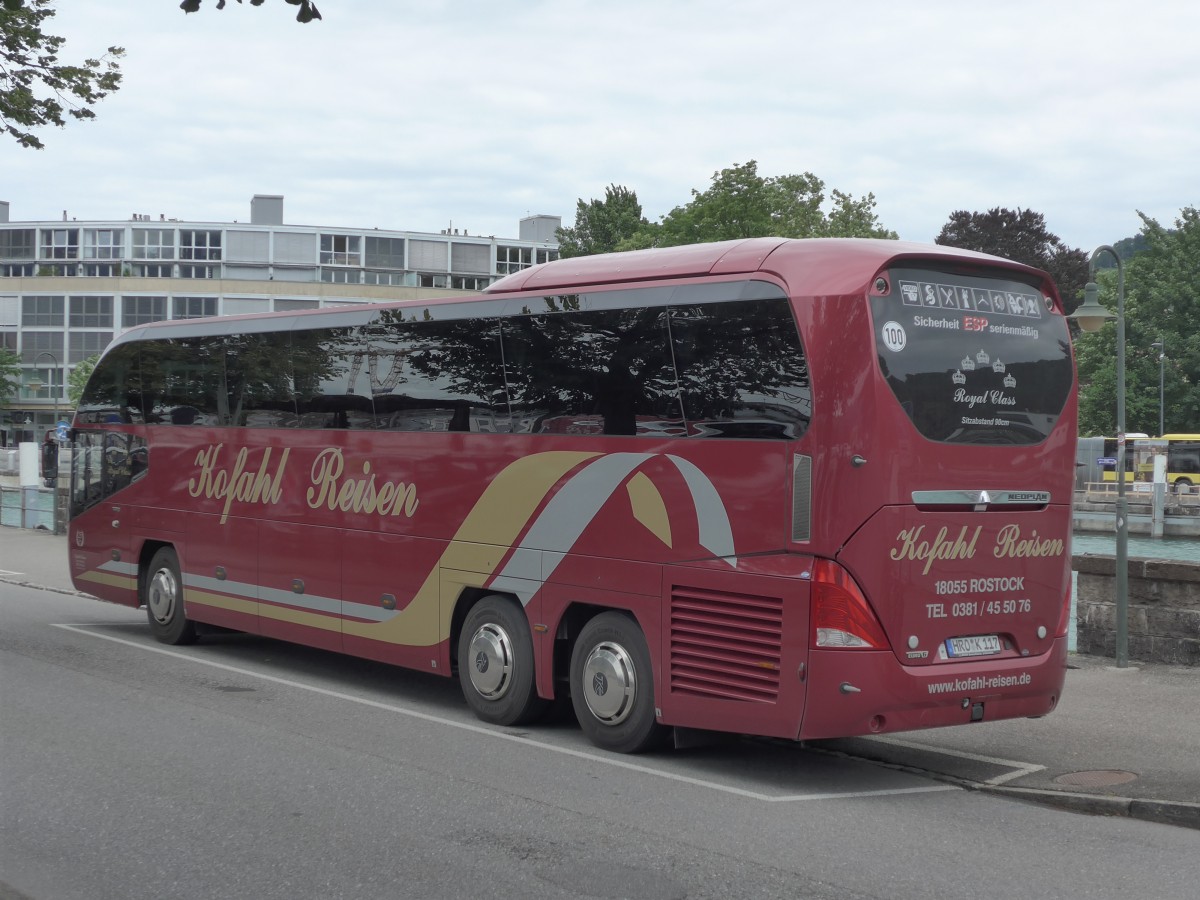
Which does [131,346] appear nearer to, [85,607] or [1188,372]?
[85,607]

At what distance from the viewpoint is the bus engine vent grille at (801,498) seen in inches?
330

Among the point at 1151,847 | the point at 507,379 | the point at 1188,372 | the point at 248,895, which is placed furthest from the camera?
the point at 1188,372

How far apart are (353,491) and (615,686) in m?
3.77

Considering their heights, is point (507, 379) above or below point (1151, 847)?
above

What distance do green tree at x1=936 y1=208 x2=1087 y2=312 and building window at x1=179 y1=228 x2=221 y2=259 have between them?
61.7 m

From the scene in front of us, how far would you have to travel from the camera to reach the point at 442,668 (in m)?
11.4

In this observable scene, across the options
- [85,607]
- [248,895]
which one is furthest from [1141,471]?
[248,895]

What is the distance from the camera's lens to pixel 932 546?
8594 millimetres

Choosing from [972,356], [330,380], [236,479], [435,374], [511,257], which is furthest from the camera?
[511,257]

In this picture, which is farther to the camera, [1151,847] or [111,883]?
[1151,847]

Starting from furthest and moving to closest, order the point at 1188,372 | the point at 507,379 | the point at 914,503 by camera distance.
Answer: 1. the point at 1188,372
2. the point at 507,379
3. the point at 914,503

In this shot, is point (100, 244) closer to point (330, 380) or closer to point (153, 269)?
point (153, 269)

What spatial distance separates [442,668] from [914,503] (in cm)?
458

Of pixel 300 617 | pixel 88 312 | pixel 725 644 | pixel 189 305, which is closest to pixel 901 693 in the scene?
pixel 725 644
